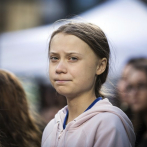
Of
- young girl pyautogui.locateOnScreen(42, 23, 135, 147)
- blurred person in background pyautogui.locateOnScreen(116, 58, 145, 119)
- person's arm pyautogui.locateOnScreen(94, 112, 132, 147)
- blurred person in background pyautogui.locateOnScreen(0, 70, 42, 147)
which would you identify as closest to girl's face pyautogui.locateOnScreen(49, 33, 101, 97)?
young girl pyautogui.locateOnScreen(42, 23, 135, 147)

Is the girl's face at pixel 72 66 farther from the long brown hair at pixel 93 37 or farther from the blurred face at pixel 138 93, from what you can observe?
the blurred face at pixel 138 93

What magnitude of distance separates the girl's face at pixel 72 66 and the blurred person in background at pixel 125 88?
0.33 metres

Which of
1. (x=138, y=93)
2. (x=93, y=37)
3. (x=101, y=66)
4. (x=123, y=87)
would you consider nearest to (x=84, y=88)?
(x=101, y=66)

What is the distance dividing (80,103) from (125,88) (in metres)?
0.53

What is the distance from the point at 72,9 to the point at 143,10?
7836mm

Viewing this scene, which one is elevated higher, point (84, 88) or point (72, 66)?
point (72, 66)

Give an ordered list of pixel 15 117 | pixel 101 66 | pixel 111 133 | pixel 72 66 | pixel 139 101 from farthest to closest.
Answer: pixel 15 117, pixel 139 101, pixel 101 66, pixel 72 66, pixel 111 133

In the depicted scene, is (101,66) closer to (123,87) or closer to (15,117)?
(123,87)

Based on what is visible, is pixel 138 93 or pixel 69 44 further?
pixel 138 93

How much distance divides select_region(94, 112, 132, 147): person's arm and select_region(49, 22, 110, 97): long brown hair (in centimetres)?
26

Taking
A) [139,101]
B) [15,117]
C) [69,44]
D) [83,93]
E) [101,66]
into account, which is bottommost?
[15,117]

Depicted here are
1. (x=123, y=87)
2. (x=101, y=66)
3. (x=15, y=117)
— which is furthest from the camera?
(x=15, y=117)

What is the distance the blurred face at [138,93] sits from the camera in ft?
7.33

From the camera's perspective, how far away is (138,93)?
2.24 meters
